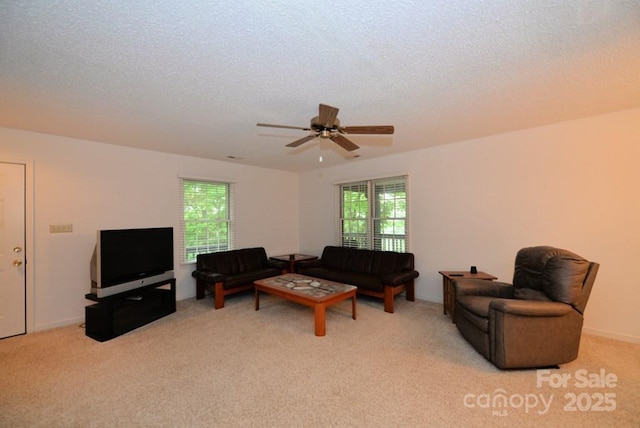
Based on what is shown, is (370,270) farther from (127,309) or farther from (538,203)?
(127,309)

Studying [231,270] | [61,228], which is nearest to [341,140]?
[231,270]

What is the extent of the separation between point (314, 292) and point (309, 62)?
8.84 feet

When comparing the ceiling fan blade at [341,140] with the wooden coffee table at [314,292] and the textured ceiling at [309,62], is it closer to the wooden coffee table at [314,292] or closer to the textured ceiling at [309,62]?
the textured ceiling at [309,62]

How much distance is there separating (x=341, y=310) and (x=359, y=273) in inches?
33.1

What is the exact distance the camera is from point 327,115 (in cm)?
221

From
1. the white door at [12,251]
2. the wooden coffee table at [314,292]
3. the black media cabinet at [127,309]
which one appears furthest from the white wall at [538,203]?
the white door at [12,251]

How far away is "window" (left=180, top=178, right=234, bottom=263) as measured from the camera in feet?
15.7

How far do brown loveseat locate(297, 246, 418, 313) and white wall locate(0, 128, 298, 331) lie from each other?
2467 mm

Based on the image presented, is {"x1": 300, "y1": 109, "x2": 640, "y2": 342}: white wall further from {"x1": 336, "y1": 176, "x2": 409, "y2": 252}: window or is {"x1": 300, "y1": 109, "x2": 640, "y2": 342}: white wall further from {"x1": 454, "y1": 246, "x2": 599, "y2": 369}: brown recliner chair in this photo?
{"x1": 454, "y1": 246, "x2": 599, "y2": 369}: brown recliner chair

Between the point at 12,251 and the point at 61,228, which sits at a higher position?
the point at 61,228

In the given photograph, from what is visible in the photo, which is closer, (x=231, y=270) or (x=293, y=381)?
(x=293, y=381)

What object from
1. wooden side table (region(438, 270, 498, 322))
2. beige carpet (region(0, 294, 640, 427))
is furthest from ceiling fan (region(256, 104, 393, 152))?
wooden side table (region(438, 270, 498, 322))

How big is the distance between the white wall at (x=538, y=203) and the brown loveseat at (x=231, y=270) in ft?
9.12

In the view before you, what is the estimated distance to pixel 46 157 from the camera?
345 cm
